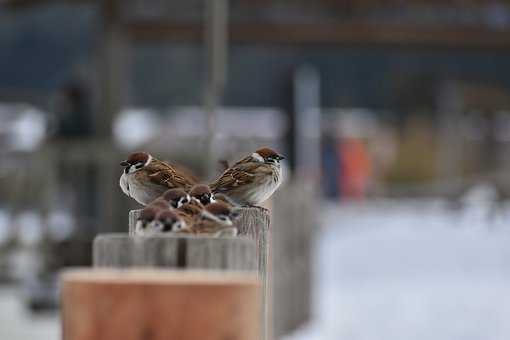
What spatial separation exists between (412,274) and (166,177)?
37.4 ft

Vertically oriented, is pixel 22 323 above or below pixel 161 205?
below

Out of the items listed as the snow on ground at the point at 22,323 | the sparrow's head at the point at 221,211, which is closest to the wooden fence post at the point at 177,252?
the sparrow's head at the point at 221,211

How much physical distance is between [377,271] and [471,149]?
11884mm

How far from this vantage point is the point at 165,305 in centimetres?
190

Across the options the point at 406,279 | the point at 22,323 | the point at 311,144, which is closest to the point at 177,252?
the point at 22,323

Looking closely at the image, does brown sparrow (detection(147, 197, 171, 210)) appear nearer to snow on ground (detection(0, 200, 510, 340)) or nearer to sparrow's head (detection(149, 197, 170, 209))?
sparrow's head (detection(149, 197, 170, 209))

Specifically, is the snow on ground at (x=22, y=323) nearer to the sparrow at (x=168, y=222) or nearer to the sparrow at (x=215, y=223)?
the sparrow at (x=215, y=223)

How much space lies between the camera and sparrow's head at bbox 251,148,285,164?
4105 mm

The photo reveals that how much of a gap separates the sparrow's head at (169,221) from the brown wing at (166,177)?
99cm

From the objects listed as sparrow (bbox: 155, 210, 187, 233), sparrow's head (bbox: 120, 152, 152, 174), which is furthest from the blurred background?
sparrow (bbox: 155, 210, 187, 233)

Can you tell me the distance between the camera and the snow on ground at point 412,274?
10172mm

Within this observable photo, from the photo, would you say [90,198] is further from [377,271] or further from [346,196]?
[346,196]

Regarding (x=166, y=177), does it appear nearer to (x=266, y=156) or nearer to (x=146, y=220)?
(x=266, y=156)

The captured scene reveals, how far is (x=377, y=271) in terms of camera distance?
49.1 ft
